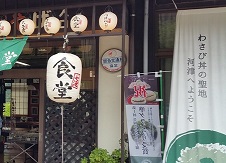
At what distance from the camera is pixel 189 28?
19.1ft

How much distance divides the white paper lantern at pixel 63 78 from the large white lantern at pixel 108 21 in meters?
0.85

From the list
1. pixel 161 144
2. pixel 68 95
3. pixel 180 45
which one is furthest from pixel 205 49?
pixel 68 95

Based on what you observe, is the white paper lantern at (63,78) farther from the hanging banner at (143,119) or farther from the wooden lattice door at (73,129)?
the wooden lattice door at (73,129)

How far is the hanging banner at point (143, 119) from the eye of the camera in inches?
235

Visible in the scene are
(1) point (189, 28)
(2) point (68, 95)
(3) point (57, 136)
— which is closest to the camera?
(2) point (68, 95)

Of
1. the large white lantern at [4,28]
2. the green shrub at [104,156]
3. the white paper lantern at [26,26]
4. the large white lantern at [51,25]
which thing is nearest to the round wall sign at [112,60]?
the large white lantern at [51,25]

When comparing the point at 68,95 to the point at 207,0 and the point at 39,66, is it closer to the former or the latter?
the point at 39,66

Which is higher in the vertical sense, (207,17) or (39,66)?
(207,17)

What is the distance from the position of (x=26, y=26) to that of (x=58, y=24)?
0.70m

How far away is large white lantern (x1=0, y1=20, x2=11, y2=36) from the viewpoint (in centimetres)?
637

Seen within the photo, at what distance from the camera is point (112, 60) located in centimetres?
682

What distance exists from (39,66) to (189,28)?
3957mm

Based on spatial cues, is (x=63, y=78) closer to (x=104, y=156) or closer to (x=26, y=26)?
(x=26, y=26)

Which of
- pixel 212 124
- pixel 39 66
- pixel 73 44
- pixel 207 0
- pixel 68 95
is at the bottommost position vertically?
pixel 212 124
